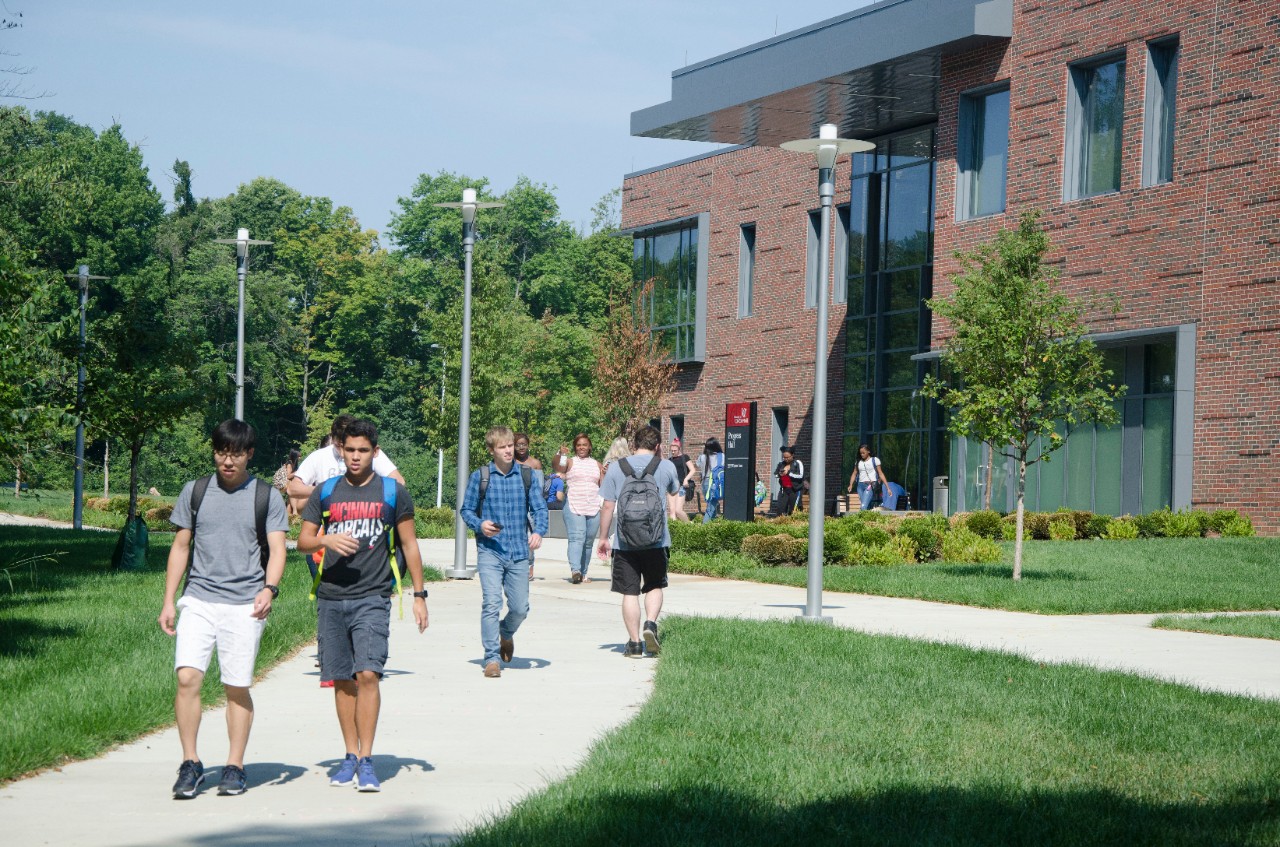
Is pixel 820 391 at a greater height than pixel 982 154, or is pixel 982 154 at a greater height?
pixel 982 154

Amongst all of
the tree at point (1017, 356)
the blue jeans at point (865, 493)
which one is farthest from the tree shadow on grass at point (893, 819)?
the blue jeans at point (865, 493)

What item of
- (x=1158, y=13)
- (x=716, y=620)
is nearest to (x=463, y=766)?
(x=716, y=620)

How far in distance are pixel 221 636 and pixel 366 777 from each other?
93cm

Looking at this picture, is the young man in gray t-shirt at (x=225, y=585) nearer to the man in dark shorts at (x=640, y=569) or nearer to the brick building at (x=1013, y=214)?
the man in dark shorts at (x=640, y=569)

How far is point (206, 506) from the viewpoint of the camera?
7328 millimetres

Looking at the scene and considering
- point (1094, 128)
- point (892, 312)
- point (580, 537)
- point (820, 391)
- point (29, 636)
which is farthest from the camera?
point (892, 312)

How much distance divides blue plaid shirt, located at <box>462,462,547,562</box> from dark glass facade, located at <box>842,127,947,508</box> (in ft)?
76.9

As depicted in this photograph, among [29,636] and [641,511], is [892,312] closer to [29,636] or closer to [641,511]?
[641,511]

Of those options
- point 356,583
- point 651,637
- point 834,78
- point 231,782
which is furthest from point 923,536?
point 231,782

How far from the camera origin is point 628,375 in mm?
44438

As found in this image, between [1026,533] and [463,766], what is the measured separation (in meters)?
20.3

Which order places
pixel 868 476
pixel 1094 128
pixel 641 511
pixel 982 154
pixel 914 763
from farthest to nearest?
1. pixel 868 476
2. pixel 982 154
3. pixel 1094 128
4. pixel 641 511
5. pixel 914 763

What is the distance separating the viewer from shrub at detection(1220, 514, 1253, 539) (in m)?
25.0

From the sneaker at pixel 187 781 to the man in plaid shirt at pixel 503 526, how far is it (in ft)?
14.9
